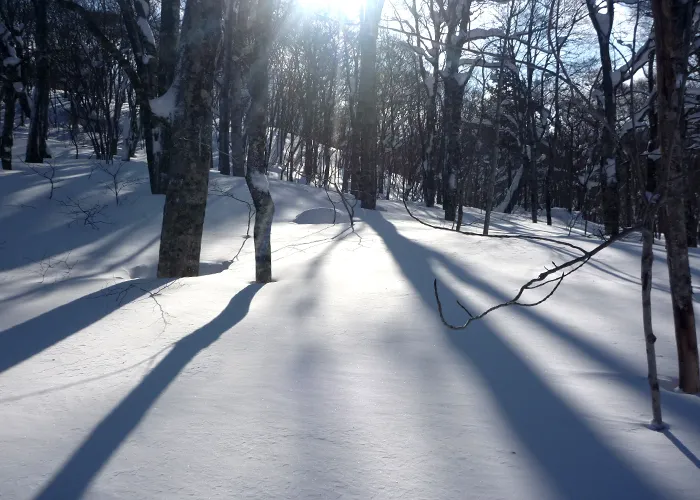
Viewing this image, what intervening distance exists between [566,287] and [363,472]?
318 cm

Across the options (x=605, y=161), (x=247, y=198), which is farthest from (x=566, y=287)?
(x=605, y=161)

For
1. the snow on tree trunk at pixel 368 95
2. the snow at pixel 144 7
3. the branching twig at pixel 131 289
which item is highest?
the snow at pixel 144 7

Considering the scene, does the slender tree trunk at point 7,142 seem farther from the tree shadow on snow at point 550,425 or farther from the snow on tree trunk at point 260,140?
the tree shadow on snow at point 550,425

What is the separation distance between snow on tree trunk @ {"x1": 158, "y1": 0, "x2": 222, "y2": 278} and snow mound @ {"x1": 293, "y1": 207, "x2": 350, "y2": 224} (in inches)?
152

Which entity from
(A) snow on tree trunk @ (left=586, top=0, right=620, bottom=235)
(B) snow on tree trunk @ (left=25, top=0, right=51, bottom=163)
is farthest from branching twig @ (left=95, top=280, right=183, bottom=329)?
(B) snow on tree trunk @ (left=25, top=0, right=51, bottom=163)

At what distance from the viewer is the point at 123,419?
7.26 ft

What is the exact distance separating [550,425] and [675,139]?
124cm

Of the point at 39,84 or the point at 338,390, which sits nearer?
the point at 338,390

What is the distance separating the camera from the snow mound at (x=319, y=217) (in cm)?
920

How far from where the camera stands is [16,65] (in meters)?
13.6

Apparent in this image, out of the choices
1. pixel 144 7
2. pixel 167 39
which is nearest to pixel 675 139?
pixel 167 39

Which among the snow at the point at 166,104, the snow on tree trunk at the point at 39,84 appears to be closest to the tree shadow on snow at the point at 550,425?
the snow at the point at 166,104

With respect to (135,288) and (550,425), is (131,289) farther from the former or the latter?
(550,425)

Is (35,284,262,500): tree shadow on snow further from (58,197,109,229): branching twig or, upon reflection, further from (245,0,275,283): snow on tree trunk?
(58,197,109,229): branching twig
